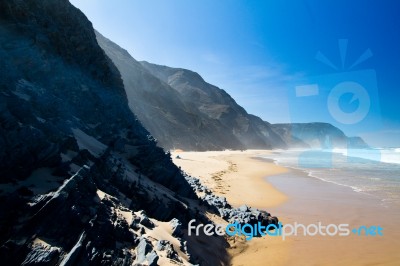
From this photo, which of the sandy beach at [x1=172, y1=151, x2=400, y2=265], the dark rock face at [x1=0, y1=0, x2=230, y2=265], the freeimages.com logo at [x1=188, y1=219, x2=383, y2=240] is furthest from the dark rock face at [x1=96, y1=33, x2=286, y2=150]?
the freeimages.com logo at [x1=188, y1=219, x2=383, y2=240]

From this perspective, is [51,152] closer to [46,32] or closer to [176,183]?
[176,183]

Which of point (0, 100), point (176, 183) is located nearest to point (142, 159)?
point (176, 183)

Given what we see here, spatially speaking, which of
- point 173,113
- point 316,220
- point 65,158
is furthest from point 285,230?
point 173,113

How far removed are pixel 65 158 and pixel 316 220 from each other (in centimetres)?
1115

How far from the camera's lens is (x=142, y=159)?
12.2m

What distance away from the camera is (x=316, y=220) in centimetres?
1227

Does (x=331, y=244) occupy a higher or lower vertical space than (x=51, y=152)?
lower

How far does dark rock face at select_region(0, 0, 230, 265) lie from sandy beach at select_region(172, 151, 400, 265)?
323cm

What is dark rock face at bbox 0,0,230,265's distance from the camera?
4676mm

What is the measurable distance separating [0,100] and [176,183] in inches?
327

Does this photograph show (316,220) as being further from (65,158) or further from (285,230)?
(65,158)

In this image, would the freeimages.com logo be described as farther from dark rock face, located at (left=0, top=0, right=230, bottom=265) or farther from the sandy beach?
dark rock face, located at (left=0, top=0, right=230, bottom=265)

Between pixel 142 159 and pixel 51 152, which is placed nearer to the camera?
pixel 51 152

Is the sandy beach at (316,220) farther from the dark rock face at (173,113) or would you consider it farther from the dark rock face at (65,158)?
the dark rock face at (173,113)
